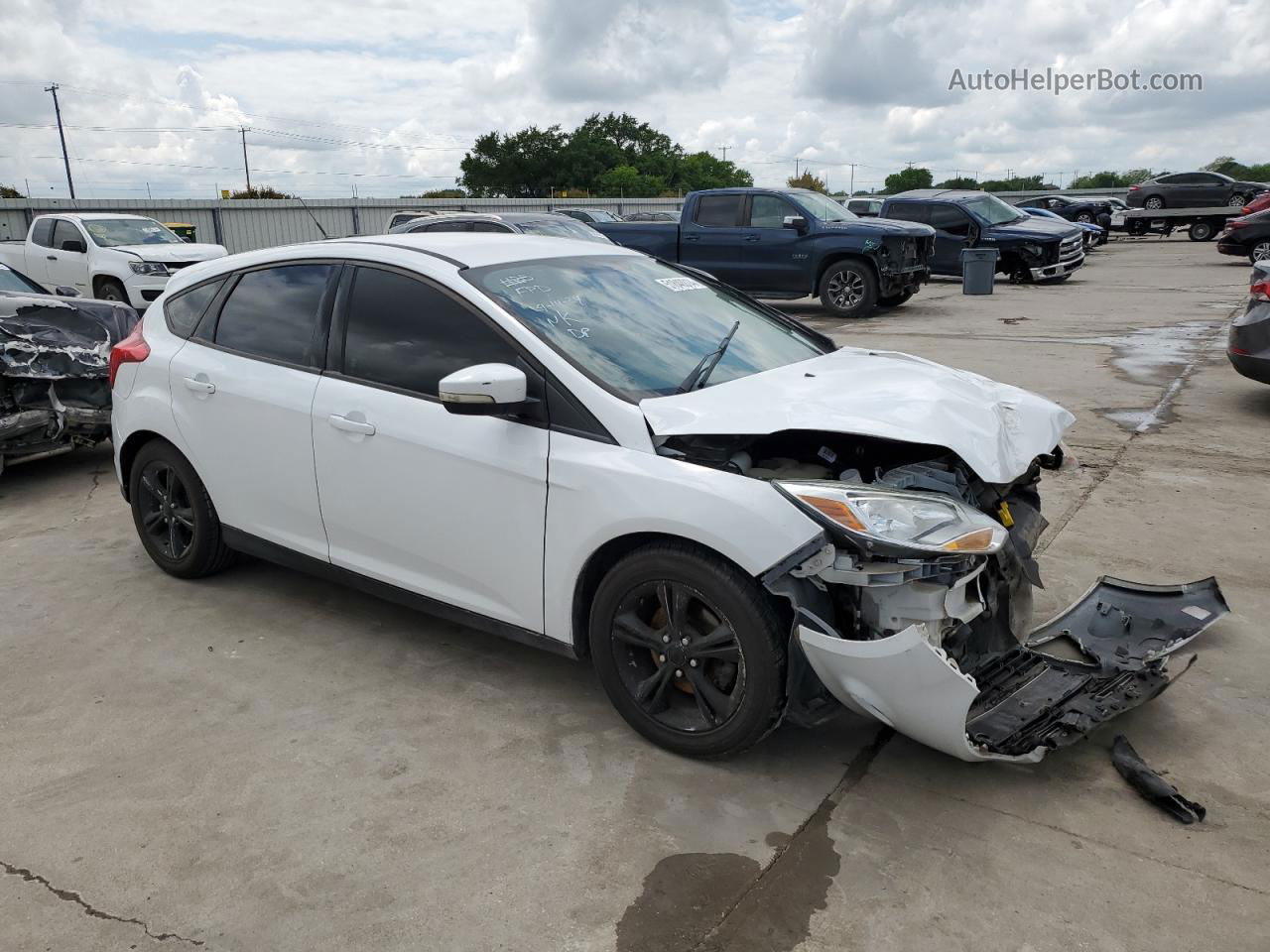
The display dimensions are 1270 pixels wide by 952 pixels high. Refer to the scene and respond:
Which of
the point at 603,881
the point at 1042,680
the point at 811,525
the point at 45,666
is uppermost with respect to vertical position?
the point at 811,525

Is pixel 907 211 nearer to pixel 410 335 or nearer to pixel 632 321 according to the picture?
pixel 632 321

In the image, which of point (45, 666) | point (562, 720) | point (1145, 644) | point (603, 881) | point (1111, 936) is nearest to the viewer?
point (1111, 936)

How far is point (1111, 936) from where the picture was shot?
2.46m

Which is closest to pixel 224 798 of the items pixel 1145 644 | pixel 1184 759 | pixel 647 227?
pixel 1184 759

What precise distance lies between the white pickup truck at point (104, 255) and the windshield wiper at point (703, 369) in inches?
520

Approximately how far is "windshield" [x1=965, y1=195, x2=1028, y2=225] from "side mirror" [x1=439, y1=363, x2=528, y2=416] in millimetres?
18101

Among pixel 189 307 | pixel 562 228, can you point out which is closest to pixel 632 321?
pixel 189 307

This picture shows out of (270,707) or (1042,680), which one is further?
(270,707)

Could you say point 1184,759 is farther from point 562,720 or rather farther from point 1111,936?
point 562,720

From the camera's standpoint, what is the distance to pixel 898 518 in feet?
9.50

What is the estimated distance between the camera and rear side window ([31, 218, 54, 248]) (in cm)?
1588

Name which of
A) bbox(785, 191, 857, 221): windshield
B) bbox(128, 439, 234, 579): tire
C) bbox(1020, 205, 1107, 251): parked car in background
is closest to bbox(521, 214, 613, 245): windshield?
bbox(785, 191, 857, 221): windshield

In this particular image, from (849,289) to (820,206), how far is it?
1428 millimetres

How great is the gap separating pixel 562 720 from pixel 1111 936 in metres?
1.83
